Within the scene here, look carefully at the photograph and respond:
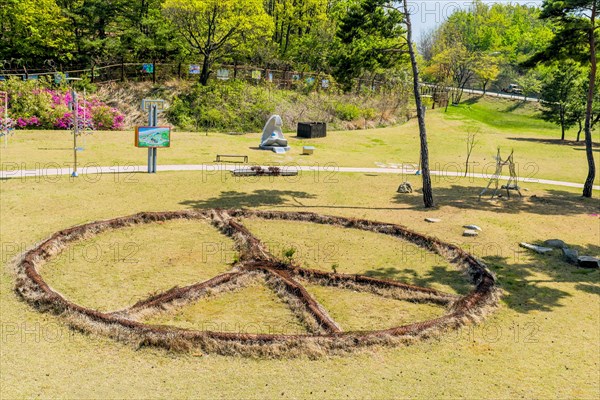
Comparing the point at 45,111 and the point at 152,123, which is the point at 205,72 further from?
the point at 152,123

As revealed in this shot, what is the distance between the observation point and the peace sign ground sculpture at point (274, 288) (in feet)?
32.2

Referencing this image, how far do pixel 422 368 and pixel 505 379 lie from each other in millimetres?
1484

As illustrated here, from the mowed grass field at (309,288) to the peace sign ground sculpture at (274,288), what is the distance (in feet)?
0.89

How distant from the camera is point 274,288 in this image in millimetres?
13234

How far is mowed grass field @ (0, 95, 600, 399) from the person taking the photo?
8.97 metres

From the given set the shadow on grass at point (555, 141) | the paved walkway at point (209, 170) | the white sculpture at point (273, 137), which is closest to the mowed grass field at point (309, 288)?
the paved walkway at point (209, 170)

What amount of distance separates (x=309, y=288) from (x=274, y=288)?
929 millimetres

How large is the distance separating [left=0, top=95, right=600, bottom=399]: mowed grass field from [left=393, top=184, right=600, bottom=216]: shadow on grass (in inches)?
5.6

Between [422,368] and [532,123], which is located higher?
[532,123]

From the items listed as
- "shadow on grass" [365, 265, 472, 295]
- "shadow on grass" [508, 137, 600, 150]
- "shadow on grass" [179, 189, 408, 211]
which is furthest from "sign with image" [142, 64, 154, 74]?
"shadow on grass" [365, 265, 472, 295]

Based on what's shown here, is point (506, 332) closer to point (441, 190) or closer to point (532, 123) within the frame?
point (441, 190)

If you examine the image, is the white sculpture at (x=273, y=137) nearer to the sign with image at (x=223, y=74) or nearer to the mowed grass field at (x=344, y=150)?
the mowed grass field at (x=344, y=150)

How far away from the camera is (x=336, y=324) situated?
11195mm

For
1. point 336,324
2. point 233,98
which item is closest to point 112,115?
point 233,98
